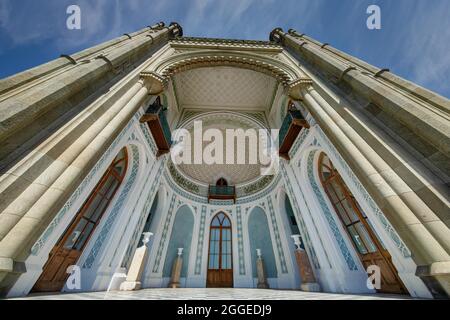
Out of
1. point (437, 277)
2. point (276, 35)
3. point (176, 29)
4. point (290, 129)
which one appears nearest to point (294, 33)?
point (276, 35)

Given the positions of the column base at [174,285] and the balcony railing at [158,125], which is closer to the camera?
the balcony railing at [158,125]

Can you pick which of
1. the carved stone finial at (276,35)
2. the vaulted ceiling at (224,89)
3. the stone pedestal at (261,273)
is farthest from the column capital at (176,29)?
the stone pedestal at (261,273)

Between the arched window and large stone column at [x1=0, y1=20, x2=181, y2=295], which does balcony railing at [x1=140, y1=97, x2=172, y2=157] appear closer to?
large stone column at [x1=0, y1=20, x2=181, y2=295]

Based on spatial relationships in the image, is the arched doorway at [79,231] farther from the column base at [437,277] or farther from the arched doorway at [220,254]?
the column base at [437,277]

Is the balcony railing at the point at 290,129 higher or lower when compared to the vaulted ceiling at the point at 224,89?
lower

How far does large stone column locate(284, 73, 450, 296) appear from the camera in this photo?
64.7 inches

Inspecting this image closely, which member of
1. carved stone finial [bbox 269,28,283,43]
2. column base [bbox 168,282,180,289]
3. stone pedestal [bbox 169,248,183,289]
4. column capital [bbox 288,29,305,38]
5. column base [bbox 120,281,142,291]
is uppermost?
carved stone finial [bbox 269,28,283,43]

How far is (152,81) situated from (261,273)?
708 centimetres

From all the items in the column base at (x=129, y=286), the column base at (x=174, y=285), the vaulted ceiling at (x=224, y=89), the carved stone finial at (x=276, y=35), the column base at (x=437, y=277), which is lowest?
the column base at (x=437, y=277)

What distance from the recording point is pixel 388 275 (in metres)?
3.21

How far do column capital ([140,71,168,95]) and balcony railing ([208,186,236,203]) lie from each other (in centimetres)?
528

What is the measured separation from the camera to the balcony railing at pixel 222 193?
8370mm

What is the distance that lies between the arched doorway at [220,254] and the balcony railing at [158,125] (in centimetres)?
429

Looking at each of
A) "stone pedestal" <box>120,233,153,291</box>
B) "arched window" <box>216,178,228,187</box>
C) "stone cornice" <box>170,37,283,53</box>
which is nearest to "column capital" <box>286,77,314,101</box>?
"stone cornice" <box>170,37,283,53</box>
